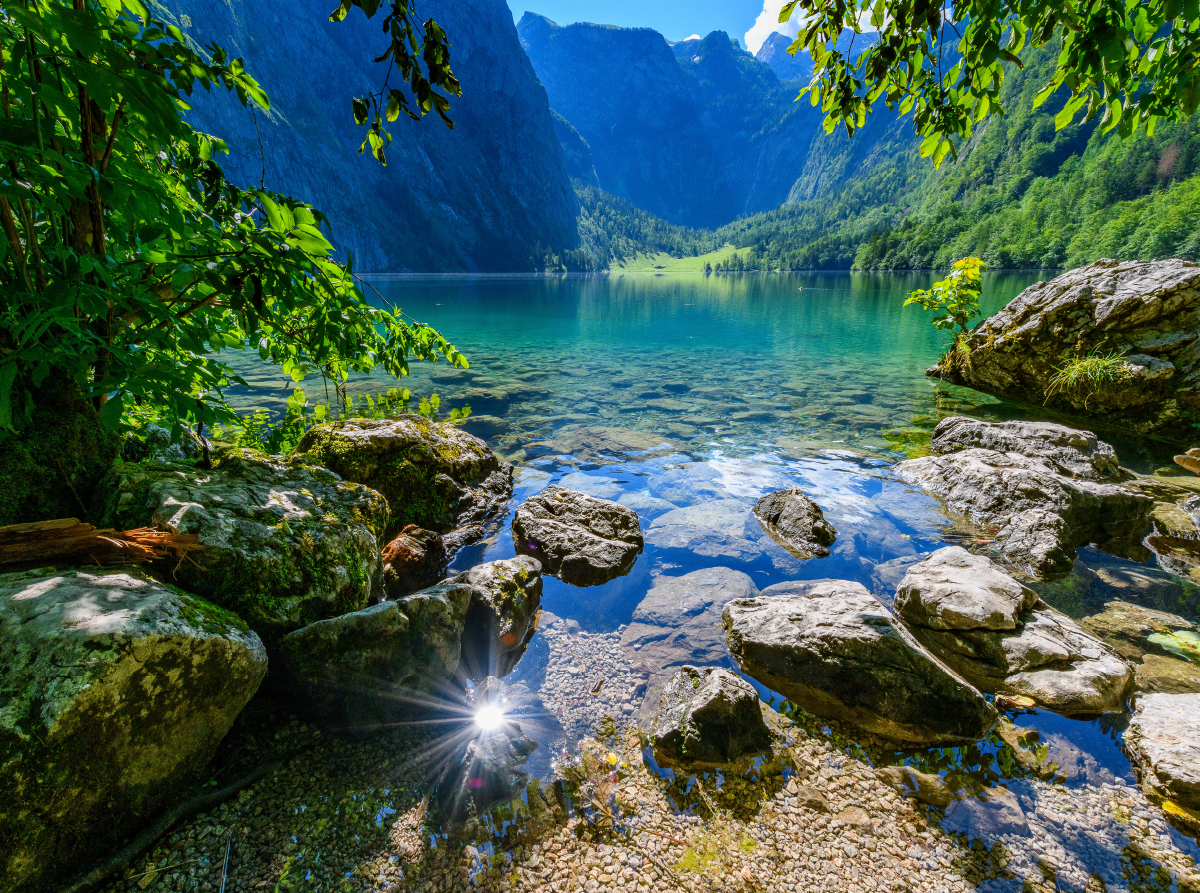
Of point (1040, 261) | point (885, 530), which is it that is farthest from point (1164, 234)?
point (885, 530)

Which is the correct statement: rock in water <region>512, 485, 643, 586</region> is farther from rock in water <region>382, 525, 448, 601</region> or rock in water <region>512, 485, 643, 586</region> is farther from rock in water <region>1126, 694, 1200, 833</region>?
rock in water <region>1126, 694, 1200, 833</region>

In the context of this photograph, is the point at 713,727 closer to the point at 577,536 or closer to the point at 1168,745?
the point at 1168,745

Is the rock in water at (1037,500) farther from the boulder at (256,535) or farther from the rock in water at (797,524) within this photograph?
the boulder at (256,535)

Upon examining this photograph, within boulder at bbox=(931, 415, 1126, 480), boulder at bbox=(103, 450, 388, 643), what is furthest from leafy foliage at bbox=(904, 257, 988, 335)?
boulder at bbox=(103, 450, 388, 643)

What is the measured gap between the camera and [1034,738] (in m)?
4.04

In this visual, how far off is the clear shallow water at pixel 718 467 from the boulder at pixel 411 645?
42cm

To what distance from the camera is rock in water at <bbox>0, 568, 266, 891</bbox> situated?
2.29 m

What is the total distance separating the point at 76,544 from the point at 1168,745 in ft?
25.9

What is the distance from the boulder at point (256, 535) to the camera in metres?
3.72

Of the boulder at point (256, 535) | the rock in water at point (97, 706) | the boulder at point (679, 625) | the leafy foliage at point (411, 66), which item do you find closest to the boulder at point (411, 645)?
the boulder at point (256, 535)

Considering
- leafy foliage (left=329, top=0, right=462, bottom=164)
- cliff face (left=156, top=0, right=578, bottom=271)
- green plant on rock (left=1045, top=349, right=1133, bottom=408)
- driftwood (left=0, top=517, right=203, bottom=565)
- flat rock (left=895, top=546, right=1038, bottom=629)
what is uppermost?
cliff face (left=156, top=0, right=578, bottom=271)

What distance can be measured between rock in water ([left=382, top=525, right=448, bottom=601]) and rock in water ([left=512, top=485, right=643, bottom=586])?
47.8 inches

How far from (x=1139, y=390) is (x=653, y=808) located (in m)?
14.8

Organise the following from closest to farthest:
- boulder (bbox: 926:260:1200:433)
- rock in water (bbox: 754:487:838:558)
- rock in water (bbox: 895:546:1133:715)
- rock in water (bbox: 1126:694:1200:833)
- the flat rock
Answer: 1. rock in water (bbox: 1126:694:1200:833)
2. rock in water (bbox: 895:546:1133:715)
3. the flat rock
4. rock in water (bbox: 754:487:838:558)
5. boulder (bbox: 926:260:1200:433)
